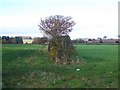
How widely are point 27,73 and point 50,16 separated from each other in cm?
1738

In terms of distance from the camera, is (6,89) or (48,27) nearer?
(6,89)

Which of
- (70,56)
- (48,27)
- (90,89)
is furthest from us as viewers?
(48,27)

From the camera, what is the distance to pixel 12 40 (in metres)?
47.7

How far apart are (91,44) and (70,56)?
143 feet

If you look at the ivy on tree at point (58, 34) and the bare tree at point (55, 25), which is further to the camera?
the bare tree at point (55, 25)

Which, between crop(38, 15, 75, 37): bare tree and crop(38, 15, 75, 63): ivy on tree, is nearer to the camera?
crop(38, 15, 75, 63): ivy on tree

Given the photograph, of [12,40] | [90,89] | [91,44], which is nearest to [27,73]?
[90,89]

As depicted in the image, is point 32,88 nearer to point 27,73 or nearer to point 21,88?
point 21,88

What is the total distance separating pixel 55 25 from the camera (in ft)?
104

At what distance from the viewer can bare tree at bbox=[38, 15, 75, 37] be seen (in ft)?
103

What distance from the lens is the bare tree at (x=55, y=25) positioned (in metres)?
31.4

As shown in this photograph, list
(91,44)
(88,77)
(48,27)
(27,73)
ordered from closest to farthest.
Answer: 1. (88,77)
2. (27,73)
3. (48,27)
4. (91,44)

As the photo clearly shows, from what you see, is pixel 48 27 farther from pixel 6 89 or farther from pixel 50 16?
pixel 6 89

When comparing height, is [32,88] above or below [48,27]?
below
